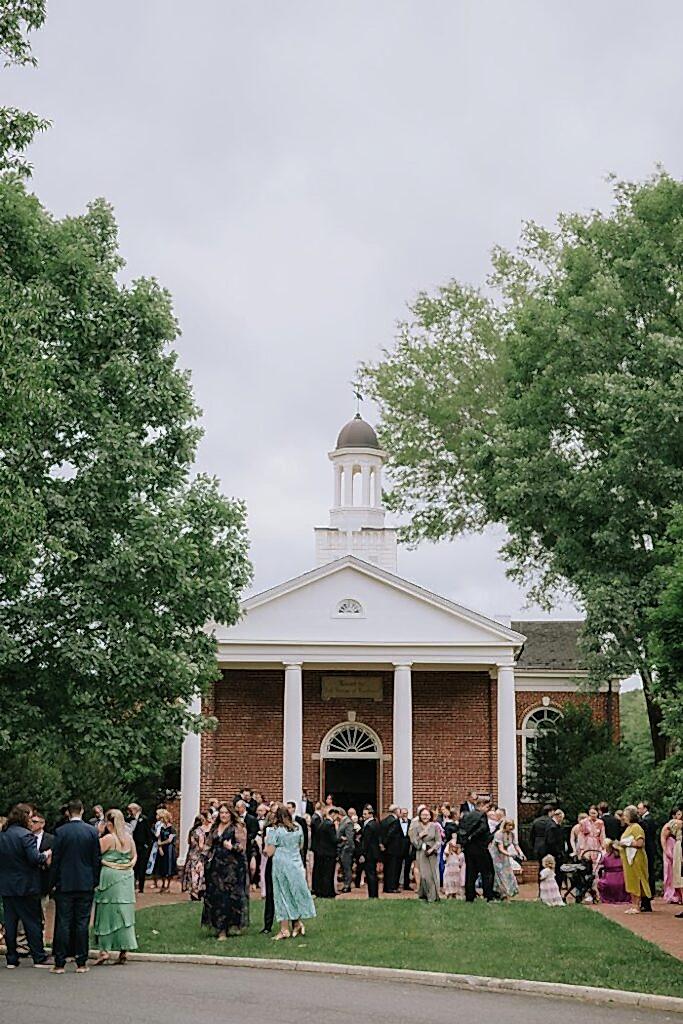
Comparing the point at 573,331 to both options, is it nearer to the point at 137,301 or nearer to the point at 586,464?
the point at 586,464

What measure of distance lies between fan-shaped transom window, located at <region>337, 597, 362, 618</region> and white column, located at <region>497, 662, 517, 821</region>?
12.0ft

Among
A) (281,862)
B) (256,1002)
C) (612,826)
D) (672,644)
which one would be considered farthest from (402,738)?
(256,1002)

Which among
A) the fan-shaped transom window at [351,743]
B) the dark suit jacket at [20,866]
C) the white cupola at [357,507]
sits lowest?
the dark suit jacket at [20,866]

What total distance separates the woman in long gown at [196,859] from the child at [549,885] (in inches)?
206

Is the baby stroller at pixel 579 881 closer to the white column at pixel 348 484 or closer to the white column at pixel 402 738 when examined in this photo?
the white column at pixel 402 738

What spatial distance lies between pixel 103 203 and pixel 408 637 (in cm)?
1420

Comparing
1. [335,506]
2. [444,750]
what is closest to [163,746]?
[444,750]

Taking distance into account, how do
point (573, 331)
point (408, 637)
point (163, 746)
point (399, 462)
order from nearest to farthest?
1. point (163, 746)
2. point (573, 331)
3. point (408, 637)
4. point (399, 462)

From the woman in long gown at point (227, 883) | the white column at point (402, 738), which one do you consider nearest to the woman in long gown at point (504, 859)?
the woman in long gown at point (227, 883)

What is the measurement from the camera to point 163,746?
20047 mm

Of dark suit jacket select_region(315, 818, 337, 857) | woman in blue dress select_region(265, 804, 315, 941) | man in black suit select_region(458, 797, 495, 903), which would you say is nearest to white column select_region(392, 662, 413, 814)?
dark suit jacket select_region(315, 818, 337, 857)

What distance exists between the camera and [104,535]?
19.3 meters

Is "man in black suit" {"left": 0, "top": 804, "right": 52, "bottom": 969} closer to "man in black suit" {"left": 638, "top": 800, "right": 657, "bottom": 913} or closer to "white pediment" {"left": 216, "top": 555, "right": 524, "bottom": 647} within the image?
"man in black suit" {"left": 638, "top": 800, "right": 657, "bottom": 913}

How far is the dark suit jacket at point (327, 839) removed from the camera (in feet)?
70.0
